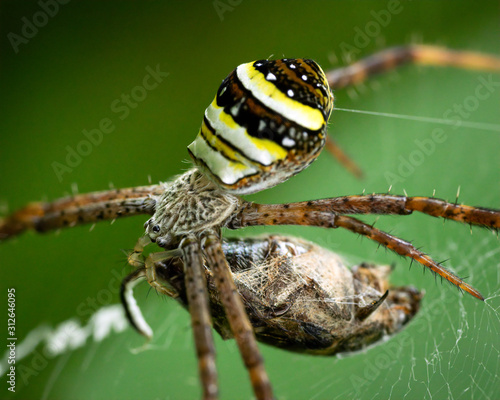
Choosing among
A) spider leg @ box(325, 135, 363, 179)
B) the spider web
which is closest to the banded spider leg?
the spider web

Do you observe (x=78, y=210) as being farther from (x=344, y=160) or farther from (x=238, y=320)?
(x=344, y=160)

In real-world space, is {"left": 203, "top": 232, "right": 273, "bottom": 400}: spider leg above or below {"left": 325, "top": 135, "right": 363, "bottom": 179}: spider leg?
below

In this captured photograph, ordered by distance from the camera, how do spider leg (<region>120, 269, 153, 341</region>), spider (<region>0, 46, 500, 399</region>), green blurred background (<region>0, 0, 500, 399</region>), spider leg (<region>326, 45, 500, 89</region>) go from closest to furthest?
spider (<region>0, 46, 500, 399</region>) < spider leg (<region>120, 269, 153, 341</region>) < green blurred background (<region>0, 0, 500, 399</region>) < spider leg (<region>326, 45, 500, 89</region>)

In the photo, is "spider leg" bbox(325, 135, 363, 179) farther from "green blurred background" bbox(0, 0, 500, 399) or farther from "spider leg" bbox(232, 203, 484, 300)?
"spider leg" bbox(232, 203, 484, 300)

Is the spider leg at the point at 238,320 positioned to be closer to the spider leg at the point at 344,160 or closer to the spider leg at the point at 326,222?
the spider leg at the point at 326,222

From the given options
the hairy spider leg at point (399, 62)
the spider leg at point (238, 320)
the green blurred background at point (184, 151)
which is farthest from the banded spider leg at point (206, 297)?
the hairy spider leg at point (399, 62)

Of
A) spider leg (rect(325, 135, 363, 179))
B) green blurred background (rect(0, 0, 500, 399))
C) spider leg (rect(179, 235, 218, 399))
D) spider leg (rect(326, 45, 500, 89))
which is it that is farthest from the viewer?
spider leg (rect(325, 135, 363, 179))

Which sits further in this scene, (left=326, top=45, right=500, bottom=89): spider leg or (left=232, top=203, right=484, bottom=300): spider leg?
(left=326, top=45, right=500, bottom=89): spider leg

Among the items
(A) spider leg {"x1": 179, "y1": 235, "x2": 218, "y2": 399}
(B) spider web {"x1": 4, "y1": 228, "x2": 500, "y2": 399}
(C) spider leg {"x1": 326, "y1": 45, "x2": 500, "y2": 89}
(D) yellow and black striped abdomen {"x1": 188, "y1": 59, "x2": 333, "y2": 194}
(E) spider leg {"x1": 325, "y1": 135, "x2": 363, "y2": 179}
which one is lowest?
(B) spider web {"x1": 4, "y1": 228, "x2": 500, "y2": 399}
